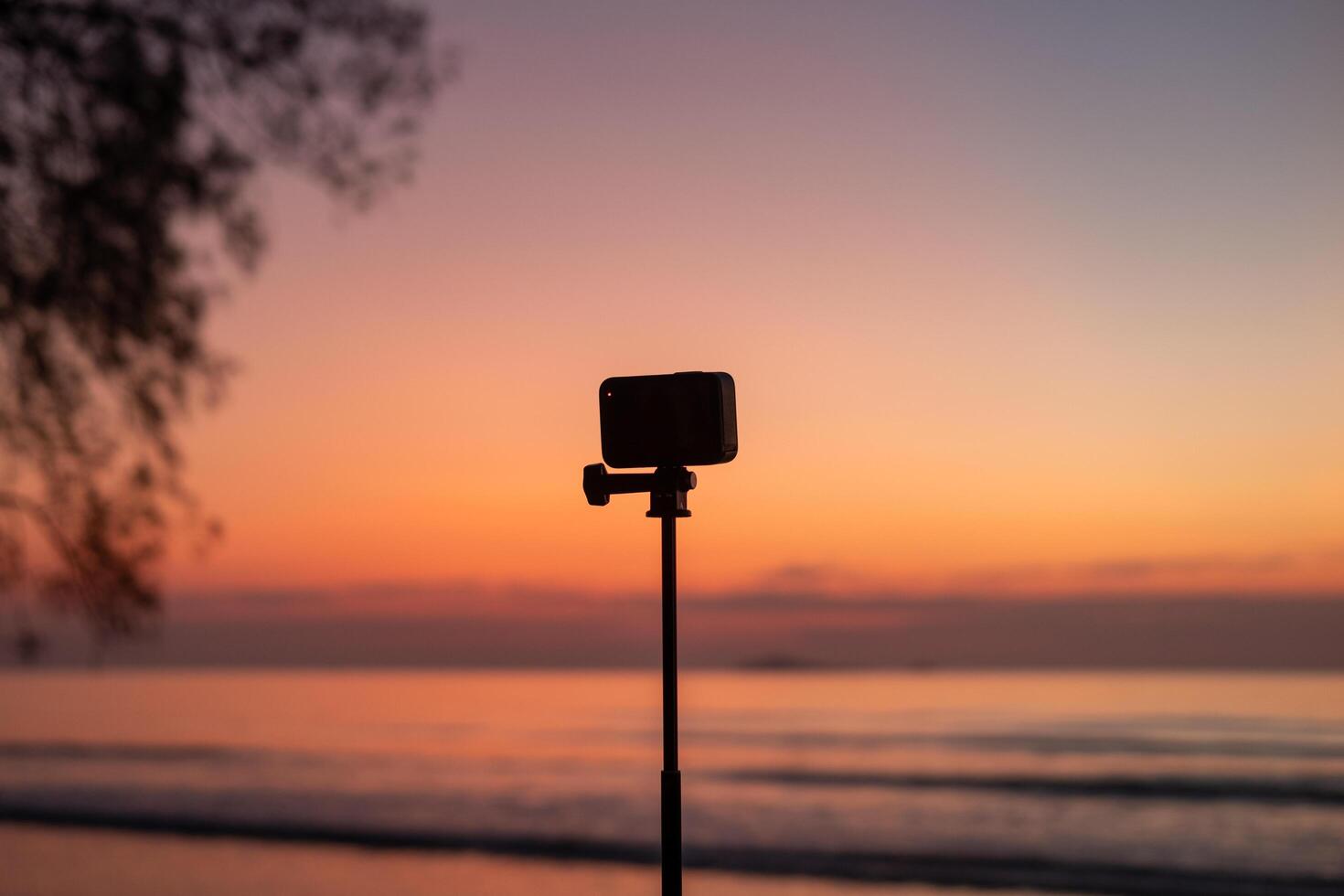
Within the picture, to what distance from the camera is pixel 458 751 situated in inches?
694

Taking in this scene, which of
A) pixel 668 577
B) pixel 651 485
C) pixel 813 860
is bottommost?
pixel 813 860

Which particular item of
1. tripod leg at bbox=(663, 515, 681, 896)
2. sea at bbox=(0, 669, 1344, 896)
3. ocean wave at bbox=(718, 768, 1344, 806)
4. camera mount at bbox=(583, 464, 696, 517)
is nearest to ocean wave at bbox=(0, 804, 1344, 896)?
sea at bbox=(0, 669, 1344, 896)

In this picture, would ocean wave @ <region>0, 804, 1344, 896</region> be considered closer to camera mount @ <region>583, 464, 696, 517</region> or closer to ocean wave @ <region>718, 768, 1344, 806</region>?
ocean wave @ <region>718, 768, 1344, 806</region>

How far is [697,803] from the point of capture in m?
12.3

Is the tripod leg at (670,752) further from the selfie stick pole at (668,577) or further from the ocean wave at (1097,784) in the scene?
the ocean wave at (1097,784)

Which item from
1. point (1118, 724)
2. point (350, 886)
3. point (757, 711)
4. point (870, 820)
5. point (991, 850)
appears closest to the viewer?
point (350, 886)

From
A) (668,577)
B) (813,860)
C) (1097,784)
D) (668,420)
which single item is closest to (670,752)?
(668,577)

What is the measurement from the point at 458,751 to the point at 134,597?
14883 mm

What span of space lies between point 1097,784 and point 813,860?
228 inches

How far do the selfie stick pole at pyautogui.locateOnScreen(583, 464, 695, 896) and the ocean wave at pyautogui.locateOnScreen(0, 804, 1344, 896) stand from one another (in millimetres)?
6585

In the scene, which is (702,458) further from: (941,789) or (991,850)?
(941,789)

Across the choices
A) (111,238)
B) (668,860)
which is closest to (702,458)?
(668,860)

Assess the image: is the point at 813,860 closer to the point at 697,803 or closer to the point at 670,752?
the point at 697,803

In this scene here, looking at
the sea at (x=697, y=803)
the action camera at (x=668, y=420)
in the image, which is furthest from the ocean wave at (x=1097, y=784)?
the action camera at (x=668, y=420)
